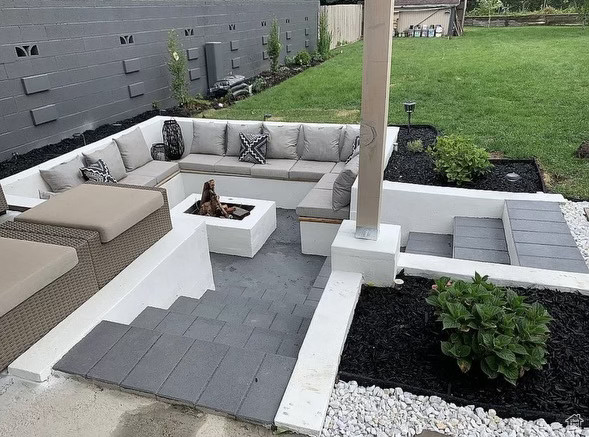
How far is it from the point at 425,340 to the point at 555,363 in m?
0.64

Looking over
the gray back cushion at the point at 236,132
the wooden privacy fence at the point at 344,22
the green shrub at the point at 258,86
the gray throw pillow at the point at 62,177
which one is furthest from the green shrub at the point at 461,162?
the wooden privacy fence at the point at 344,22

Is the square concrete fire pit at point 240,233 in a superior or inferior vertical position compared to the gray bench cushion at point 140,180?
inferior

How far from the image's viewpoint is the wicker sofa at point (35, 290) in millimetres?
2264

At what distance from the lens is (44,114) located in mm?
6219

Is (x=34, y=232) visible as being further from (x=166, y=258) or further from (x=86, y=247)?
(x=166, y=258)

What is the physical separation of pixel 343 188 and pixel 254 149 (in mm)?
1969

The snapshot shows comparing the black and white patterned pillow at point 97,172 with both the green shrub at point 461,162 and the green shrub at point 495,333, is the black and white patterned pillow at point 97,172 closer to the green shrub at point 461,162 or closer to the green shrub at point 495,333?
the green shrub at point 461,162

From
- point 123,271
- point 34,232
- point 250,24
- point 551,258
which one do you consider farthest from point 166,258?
point 250,24

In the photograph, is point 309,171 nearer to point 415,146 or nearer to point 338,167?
point 338,167

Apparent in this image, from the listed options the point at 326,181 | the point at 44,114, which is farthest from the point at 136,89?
the point at 326,181

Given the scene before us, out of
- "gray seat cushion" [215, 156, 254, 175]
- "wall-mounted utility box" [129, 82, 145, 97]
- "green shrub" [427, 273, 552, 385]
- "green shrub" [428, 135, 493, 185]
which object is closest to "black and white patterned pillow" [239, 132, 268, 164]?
"gray seat cushion" [215, 156, 254, 175]

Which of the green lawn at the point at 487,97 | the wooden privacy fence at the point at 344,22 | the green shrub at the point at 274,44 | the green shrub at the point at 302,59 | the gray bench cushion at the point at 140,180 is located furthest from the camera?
the wooden privacy fence at the point at 344,22

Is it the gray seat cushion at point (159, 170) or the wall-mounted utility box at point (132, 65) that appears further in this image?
the wall-mounted utility box at point (132, 65)

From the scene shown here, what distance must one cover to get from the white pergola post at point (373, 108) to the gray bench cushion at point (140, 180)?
3510 millimetres
